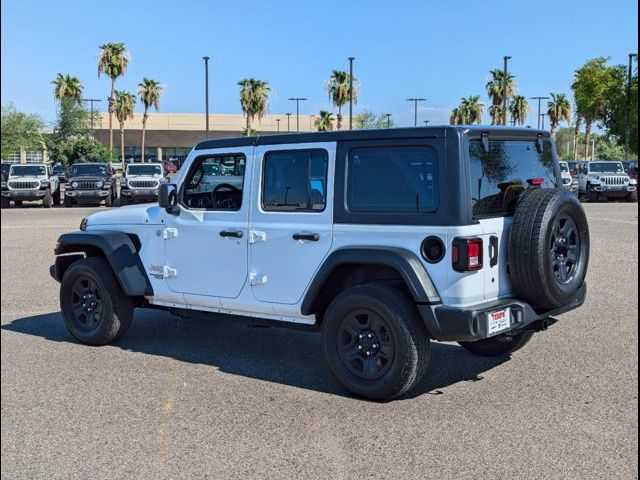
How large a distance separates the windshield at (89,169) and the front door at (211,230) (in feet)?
75.5

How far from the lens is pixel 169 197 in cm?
656

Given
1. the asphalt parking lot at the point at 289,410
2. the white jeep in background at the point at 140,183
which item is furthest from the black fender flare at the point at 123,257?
the white jeep in background at the point at 140,183

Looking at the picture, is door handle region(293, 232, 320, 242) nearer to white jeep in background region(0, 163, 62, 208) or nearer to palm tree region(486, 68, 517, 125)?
white jeep in background region(0, 163, 62, 208)

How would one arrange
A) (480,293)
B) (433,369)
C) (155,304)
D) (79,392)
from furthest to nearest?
(155,304) < (433,369) < (79,392) < (480,293)

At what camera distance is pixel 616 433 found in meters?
4.71

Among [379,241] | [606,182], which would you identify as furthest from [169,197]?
[606,182]

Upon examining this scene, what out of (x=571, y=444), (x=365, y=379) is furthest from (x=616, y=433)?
(x=365, y=379)

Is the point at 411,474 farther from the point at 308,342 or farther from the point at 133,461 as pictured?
the point at 308,342

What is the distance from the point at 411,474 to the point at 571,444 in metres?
1.07

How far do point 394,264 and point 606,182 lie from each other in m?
29.1

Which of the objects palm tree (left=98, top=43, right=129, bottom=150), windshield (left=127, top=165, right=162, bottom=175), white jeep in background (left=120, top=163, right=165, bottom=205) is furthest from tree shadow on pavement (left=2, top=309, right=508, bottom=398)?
palm tree (left=98, top=43, right=129, bottom=150)

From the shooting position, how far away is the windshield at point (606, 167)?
107 ft

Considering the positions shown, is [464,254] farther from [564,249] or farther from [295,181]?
[295,181]

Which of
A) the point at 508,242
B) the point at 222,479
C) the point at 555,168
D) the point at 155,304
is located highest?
the point at 555,168
